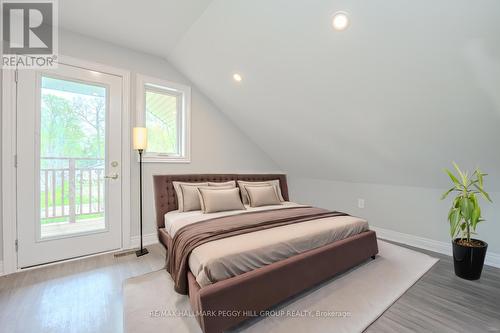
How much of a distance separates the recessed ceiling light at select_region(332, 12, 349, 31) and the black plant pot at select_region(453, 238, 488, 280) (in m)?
2.38

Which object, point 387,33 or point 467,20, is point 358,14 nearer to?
point 387,33

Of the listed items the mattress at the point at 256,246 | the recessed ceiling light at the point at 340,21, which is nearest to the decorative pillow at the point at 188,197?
the mattress at the point at 256,246

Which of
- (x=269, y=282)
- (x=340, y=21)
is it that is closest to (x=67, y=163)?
(x=269, y=282)

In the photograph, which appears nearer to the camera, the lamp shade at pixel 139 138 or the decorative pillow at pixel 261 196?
the lamp shade at pixel 139 138

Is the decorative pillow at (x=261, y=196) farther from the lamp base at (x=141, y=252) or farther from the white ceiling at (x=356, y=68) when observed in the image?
the lamp base at (x=141, y=252)

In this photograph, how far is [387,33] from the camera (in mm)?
1644

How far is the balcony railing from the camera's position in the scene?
7.64 feet

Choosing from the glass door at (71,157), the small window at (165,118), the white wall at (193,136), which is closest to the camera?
the glass door at (71,157)

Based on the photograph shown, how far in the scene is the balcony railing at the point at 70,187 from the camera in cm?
233

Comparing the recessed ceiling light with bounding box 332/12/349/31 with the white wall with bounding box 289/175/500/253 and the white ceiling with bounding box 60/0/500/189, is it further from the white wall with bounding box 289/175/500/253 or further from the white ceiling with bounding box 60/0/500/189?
the white wall with bounding box 289/175/500/253

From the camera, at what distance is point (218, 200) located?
266cm

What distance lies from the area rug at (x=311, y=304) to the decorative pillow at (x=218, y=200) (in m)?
0.83

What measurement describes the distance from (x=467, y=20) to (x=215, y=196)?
8.55 ft

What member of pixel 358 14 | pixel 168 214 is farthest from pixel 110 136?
pixel 358 14
